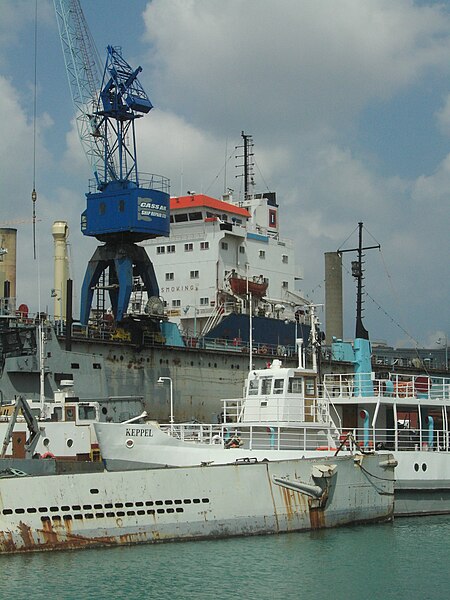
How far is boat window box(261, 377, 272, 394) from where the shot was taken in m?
36.1

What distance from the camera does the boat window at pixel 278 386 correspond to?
3581 cm

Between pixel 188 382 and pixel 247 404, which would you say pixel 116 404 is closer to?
pixel 247 404

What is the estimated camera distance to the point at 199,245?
86.4 metres

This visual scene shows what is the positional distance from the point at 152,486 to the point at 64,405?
13.4 m

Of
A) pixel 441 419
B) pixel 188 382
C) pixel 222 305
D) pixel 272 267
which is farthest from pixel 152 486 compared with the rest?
pixel 272 267

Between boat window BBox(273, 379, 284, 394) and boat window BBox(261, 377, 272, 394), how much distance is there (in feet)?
0.65

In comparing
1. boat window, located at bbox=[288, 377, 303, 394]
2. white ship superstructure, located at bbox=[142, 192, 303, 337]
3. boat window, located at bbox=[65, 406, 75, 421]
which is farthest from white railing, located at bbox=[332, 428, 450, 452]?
white ship superstructure, located at bbox=[142, 192, 303, 337]

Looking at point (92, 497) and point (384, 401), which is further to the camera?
point (384, 401)

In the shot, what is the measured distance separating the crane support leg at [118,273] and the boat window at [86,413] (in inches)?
868

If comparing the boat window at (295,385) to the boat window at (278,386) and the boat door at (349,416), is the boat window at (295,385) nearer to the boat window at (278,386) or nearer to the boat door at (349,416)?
the boat window at (278,386)

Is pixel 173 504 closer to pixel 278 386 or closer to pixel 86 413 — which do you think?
pixel 278 386

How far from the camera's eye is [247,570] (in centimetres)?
2577

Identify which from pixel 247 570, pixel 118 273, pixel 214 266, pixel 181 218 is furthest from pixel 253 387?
pixel 181 218

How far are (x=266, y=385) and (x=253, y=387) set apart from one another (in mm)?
699
